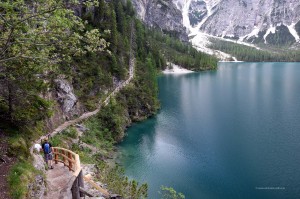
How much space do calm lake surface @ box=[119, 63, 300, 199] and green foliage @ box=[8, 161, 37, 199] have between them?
1750cm

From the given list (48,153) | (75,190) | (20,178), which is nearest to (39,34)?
(20,178)

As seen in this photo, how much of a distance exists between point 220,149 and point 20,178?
35636 mm

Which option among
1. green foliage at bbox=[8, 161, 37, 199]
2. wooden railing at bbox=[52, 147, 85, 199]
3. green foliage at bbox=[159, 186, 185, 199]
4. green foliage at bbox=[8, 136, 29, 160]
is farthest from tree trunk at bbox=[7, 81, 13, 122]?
green foliage at bbox=[159, 186, 185, 199]

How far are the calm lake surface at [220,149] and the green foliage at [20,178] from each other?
17.5m

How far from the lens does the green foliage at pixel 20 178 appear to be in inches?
552

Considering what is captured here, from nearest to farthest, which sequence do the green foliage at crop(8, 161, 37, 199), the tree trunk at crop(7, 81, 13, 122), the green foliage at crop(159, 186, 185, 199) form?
1. the green foliage at crop(8, 161, 37, 199)
2. the tree trunk at crop(7, 81, 13, 122)
3. the green foliage at crop(159, 186, 185, 199)

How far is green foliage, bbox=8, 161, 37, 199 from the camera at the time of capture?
14.0 metres

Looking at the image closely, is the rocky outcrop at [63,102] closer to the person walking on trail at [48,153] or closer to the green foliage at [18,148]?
the person walking on trail at [48,153]

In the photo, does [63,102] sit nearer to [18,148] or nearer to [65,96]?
[65,96]

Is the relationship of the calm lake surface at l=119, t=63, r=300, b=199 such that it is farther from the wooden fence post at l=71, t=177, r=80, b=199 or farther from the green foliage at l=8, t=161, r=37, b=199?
the green foliage at l=8, t=161, r=37, b=199

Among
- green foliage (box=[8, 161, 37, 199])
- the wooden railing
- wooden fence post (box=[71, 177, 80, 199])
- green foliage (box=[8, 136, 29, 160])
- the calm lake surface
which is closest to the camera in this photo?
green foliage (box=[8, 161, 37, 199])

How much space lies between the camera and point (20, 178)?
15.2 metres

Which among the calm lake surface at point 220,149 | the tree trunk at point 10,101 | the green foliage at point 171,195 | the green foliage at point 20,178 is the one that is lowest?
the calm lake surface at point 220,149

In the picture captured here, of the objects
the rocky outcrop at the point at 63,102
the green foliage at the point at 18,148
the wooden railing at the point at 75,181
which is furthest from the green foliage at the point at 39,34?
the rocky outcrop at the point at 63,102
